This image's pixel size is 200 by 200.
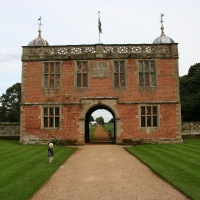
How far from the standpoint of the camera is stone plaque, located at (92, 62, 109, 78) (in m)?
23.6

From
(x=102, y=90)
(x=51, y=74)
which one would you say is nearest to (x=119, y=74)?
(x=102, y=90)

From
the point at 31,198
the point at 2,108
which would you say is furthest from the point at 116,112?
the point at 2,108

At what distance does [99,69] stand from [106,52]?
1549mm

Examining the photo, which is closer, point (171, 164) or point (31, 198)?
point (31, 198)

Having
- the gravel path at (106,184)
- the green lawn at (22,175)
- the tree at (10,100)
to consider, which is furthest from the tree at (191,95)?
the tree at (10,100)

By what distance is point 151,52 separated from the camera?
23.6m

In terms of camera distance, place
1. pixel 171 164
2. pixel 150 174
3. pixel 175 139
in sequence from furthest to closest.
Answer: pixel 175 139 < pixel 171 164 < pixel 150 174

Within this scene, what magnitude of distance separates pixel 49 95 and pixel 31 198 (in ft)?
53.0

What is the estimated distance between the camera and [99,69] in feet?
77.6

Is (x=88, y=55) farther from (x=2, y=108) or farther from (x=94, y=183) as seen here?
(x=2, y=108)

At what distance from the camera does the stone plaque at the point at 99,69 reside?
23.6 metres

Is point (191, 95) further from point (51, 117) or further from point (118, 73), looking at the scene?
point (51, 117)

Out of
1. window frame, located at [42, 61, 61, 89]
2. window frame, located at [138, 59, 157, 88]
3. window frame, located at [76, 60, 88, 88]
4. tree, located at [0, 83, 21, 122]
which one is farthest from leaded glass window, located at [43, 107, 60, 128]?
tree, located at [0, 83, 21, 122]

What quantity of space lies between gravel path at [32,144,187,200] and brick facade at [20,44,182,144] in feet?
32.0
